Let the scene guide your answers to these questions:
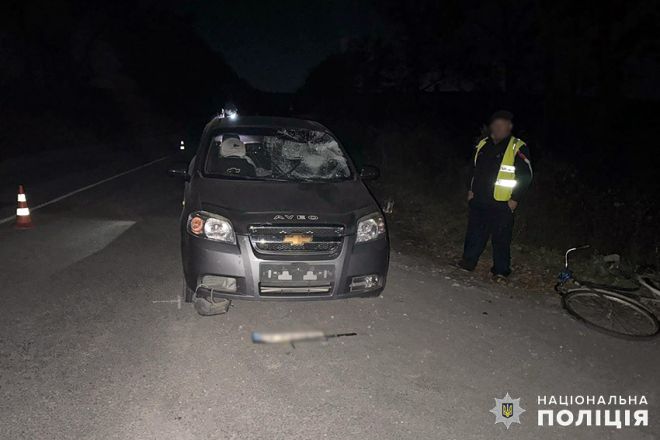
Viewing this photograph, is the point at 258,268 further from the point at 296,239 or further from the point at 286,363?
the point at 286,363

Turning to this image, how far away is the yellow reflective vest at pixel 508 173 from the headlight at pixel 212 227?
10.7ft

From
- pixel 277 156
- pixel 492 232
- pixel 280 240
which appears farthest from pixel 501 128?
pixel 280 240

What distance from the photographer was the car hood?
171 inches

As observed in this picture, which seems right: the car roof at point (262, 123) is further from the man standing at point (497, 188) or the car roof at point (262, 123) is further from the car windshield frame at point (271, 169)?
the man standing at point (497, 188)

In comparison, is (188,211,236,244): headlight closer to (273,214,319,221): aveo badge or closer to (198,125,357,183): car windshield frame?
(273,214,319,221): aveo badge

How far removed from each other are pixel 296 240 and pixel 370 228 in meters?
0.75

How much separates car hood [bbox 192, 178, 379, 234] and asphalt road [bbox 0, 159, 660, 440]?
104 cm

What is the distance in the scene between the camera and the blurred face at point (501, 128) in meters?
5.81

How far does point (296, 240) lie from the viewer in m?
4.31

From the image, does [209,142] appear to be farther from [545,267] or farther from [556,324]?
[545,267]

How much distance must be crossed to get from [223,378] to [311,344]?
902 mm

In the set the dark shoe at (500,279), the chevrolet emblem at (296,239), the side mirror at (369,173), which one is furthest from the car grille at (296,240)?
the dark shoe at (500,279)

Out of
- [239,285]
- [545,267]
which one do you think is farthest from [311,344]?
[545,267]

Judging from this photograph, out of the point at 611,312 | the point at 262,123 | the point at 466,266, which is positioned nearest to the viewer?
the point at 611,312
